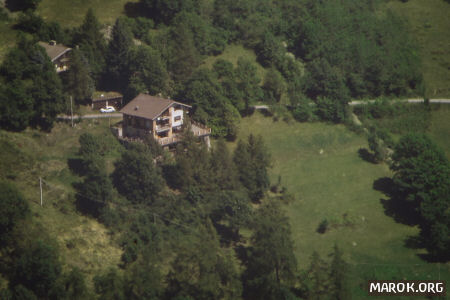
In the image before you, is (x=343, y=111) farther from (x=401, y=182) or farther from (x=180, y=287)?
(x=180, y=287)

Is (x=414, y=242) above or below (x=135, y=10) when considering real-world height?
below

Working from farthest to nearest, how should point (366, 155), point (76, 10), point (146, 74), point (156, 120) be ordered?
point (76, 10) → point (366, 155) → point (146, 74) → point (156, 120)

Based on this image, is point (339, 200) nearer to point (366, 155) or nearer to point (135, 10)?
point (366, 155)

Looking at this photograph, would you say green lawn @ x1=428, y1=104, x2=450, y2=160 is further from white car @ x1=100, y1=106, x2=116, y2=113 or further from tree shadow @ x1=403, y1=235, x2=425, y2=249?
white car @ x1=100, y1=106, x2=116, y2=113

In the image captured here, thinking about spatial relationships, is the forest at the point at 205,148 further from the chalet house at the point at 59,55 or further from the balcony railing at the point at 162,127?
the balcony railing at the point at 162,127

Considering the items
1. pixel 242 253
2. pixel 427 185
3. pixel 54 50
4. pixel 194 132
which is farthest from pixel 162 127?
pixel 427 185

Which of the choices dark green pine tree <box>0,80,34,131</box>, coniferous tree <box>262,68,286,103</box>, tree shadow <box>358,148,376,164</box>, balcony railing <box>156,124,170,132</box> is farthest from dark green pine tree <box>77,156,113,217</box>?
tree shadow <box>358,148,376,164</box>

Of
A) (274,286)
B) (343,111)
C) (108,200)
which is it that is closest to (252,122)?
(343,111)
